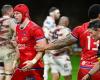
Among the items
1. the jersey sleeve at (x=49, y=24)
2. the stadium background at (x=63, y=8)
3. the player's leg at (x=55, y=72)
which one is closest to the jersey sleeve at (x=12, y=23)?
the player's leg at (x=55, y=72)

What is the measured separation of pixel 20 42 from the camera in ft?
34.1

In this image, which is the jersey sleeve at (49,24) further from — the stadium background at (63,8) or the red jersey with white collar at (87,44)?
the stadium background at (63,8)

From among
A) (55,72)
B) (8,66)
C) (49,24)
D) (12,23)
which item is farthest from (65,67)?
(49,24)

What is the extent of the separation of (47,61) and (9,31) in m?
2.75

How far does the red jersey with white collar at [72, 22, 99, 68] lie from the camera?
9.66m

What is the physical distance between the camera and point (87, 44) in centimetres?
972

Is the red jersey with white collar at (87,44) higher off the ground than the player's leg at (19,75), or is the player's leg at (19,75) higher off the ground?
the red jersey with white collar at (87,44)

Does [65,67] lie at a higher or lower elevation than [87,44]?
lower

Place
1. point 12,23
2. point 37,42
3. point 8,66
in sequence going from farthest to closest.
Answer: point 8,66, point 12,23, point 37,42

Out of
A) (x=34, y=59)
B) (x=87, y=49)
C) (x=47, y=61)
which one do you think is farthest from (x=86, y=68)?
(x=47, y=61)

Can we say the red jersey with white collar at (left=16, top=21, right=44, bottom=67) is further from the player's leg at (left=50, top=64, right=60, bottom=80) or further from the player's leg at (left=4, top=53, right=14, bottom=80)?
the player's leg at (left=50, top=64, right=60, bottom=80)

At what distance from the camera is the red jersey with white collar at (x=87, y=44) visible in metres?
9.66

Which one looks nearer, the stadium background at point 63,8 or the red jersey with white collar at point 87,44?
the red jersey with white collar at point 87,44

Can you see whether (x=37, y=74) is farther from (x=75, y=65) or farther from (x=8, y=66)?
(x=75, y=65)
